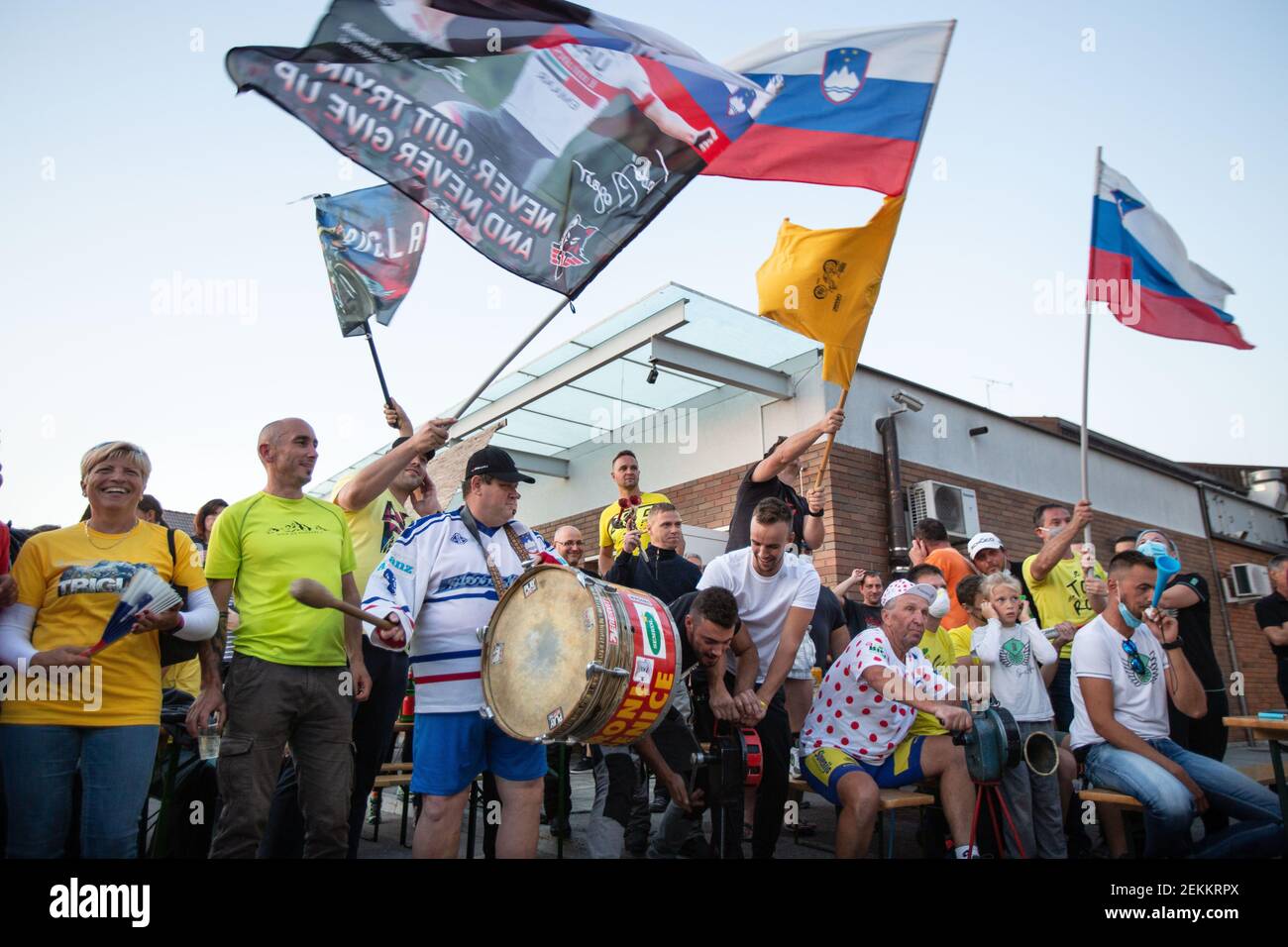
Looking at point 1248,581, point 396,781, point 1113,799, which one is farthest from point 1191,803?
point 1248,581

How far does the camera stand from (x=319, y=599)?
3316 mm

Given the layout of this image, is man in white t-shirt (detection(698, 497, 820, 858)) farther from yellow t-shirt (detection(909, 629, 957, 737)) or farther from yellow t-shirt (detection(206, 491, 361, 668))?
yellow t-shirt (detection(206, 491, 361, 668))

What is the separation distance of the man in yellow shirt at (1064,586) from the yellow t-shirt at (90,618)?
5.73 metres

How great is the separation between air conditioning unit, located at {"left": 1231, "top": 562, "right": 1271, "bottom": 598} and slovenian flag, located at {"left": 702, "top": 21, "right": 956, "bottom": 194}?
1435 centimetres

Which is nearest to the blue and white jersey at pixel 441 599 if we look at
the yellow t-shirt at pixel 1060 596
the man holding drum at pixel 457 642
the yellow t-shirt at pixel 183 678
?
the man holding drum at pixel 457 642

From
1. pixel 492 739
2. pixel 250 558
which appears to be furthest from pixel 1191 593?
pixel 250 558

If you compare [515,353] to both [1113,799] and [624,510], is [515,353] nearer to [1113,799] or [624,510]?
[624,510]

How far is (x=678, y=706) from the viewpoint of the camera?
14.9ft

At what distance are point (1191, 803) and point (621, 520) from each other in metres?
4.06

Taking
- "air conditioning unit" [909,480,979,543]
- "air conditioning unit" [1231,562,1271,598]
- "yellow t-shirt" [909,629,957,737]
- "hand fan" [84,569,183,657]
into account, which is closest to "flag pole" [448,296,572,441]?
"hand fan" [84,569,183,657]

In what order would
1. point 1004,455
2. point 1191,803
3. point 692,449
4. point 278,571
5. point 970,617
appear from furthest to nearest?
1. point 1004,455
2. point 692,449
3. point 970,617
4. point 1191,803
5. point 278,571

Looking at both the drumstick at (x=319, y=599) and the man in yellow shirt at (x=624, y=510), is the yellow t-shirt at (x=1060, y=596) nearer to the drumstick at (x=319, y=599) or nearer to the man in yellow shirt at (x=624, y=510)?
the man in yellow shirt at (x=624, y=510)
